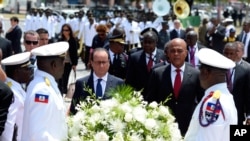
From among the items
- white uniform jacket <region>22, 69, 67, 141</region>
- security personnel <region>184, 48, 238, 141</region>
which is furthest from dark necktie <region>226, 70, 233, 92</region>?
white uniform jacket <region>22, 69, 67, 141</region>

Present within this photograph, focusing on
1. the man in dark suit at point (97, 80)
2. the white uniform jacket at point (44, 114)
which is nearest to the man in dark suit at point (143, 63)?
the man in dark suit at point (97, 80)

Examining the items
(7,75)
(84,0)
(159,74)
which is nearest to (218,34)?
(159,74)

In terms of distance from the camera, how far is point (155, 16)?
29.1 metres

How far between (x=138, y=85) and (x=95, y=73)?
2166 mm

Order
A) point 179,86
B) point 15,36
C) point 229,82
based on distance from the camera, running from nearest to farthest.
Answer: point 179,86 < point 229,82 < point 15,36

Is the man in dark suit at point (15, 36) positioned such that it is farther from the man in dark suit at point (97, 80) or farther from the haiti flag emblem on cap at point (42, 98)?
the haiti flag emblem on cap at point (42, 98)

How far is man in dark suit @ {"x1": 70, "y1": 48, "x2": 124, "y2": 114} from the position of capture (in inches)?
264

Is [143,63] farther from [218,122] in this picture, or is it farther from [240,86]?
[218,122]

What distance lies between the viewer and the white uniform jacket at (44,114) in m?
5.05

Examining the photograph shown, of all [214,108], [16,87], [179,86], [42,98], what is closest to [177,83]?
[179,86]

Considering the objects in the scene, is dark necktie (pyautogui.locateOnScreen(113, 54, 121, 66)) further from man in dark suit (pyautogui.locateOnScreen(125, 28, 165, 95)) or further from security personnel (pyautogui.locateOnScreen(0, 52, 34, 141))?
security personnel (pyautogui.locateOnScreen(0, 52, 34, 141))

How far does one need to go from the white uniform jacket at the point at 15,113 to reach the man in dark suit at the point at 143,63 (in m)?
3.11

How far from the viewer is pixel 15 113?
Answer: 576cm

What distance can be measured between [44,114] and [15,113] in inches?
30.2
